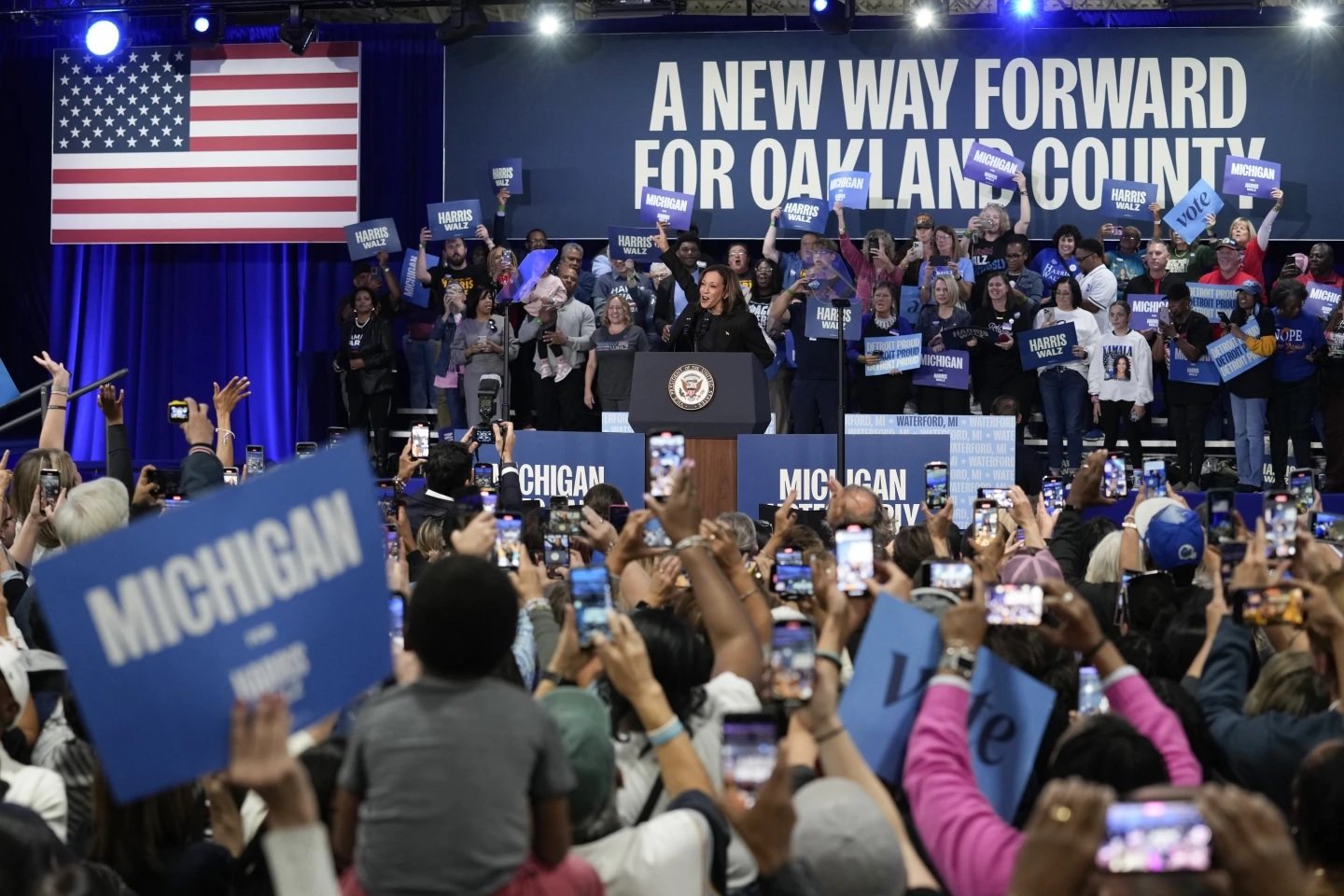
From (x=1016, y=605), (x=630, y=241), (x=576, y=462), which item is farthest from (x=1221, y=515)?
(x=630, y=241)

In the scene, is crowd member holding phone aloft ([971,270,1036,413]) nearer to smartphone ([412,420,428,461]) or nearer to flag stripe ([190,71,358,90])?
flag stripe ([190,71,358,90])

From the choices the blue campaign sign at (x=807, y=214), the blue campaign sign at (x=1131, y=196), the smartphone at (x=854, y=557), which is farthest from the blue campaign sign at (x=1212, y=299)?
the smartphone at (x=854, y=557)

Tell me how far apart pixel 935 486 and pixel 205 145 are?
9.52 meters

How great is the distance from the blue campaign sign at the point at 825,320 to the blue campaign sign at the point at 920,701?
838 centimetres

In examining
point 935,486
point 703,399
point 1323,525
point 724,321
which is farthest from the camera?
point 724,321

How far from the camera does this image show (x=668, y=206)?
12414mm

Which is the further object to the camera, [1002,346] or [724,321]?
[1002,346]

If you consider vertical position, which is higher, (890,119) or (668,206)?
(890,119)

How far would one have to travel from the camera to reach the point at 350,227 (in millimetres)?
12914

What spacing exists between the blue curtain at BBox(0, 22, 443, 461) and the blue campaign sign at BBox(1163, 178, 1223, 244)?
6.31m

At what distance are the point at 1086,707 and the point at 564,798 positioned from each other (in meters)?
1.03

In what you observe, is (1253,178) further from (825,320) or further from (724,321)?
(724,321)

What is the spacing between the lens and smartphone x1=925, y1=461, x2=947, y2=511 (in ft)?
18.6

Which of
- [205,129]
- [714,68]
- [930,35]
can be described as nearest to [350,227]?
[205,129]
